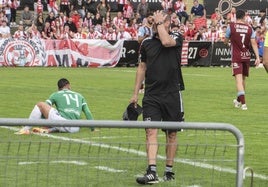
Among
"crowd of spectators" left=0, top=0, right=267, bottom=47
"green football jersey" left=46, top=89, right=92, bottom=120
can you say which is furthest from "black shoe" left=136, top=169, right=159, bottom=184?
"crowd of spectators" left=0, top=0, right=267, bottom=47

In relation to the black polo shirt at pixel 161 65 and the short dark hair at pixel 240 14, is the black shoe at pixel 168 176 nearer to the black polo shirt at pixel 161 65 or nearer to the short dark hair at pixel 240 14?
the black polo shirt at pixel 161 65

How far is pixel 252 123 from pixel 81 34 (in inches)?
930

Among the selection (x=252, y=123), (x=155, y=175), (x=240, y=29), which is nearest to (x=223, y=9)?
(x=240, y=29)

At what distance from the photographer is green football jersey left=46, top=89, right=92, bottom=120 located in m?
13.4

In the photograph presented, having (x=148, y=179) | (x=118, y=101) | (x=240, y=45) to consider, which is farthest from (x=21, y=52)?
(x=148, y=179)

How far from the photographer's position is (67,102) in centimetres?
1342

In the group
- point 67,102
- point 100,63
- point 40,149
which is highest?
point 40,149

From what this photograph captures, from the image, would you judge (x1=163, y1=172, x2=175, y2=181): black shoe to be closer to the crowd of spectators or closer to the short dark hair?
the short dark hair

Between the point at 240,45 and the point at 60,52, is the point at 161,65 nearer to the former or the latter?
the point at 240,45

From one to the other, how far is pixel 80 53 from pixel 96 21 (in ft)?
22.1

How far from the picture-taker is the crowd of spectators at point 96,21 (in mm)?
37656

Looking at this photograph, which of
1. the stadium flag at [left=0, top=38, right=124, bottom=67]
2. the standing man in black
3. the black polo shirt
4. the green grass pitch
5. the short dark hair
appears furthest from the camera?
the stadium flag at [left=0, top=38, right=124, bottom=67]

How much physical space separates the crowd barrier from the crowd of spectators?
641mm

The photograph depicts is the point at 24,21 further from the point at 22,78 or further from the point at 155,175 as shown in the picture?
the point at 155,175
